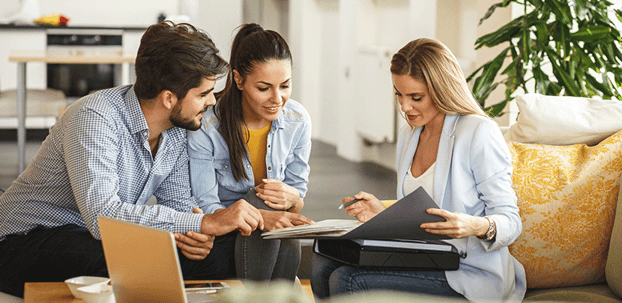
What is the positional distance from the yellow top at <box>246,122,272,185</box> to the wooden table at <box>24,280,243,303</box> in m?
0.59

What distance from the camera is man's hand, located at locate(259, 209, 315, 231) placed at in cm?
159

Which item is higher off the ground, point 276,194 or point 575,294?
point 276,194

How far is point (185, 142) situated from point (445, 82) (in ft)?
2.53

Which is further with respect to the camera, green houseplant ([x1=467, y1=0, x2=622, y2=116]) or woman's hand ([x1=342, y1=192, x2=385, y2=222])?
green houseplant ([x1=467, y1=0, x2=622, y2=116])

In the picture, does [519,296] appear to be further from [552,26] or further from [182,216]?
[552,26]

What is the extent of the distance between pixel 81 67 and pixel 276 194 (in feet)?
17.4

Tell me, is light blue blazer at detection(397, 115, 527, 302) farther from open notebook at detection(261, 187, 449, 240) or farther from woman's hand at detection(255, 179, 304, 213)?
woman's hand at detection(255, 179, 304, 213)

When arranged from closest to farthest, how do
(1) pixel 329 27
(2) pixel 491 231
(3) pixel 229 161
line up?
(2) pixel 491 231 < (3) pixel 229 161 < (1) pixel 329 27

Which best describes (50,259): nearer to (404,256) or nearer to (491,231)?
(404,256)

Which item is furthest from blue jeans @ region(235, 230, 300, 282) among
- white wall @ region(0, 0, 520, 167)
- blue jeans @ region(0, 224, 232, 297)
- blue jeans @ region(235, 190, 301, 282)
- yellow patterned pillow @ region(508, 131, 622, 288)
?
white wall @ region(0, 0, 520, 167)

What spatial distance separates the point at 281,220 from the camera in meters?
1.60

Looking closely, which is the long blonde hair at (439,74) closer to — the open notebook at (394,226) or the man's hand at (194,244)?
the open notebook at (394,226)

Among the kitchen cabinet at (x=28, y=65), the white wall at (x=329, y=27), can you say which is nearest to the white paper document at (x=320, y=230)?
the white wall at (x=329, y=27)

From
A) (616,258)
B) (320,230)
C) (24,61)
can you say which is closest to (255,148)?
(320,230)
